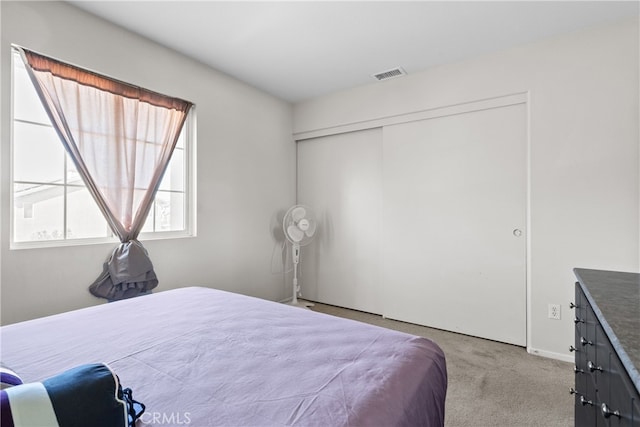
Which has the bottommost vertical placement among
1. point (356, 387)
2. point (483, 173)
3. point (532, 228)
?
point (356, 387)

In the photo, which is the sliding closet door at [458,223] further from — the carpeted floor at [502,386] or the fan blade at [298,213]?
the fan blade at [298,213]

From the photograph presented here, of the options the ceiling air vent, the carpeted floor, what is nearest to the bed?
the carpeted floor

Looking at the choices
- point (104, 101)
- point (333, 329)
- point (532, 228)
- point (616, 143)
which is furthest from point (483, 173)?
point (104, 101)

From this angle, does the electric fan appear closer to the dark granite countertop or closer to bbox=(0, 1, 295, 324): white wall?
bbox=(0, 1, 295, 324): white wall

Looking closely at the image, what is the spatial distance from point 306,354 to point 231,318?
53cm

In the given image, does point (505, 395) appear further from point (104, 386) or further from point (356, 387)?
point (104, 386)

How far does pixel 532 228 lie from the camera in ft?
8.40

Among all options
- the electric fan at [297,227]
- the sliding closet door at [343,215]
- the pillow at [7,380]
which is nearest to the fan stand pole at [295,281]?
the electric fan at [297,227]

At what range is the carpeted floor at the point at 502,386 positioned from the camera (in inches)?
67.4

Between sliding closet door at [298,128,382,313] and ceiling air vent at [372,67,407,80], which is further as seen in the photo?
sliding closet door at [298,128,382,313]

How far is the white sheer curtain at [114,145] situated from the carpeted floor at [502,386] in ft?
7.84

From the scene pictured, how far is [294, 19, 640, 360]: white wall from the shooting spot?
2.24m

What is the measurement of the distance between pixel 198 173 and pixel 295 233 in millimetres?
1270

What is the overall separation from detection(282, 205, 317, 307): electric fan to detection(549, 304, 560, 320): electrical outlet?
2373 millimetres
